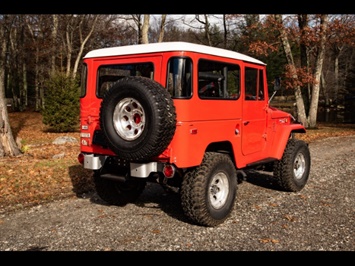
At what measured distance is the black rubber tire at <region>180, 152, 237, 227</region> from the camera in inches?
172

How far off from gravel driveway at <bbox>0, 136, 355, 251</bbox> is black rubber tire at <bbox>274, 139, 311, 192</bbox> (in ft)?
0.63

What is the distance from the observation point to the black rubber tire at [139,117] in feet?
12.9

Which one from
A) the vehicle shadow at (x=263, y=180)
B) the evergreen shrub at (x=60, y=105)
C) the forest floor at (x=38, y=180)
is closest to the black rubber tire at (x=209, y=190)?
the vehicle shadow at (x=263, y=180)

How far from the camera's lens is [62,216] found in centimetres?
511

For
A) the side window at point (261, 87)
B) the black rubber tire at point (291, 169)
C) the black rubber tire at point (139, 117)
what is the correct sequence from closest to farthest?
1. the black rubber tire at point (139, 117)
2. the side window at point (261, 87)
3. the black rubber tire at point (291, 169)

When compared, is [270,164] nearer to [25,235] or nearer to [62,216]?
[62,216]

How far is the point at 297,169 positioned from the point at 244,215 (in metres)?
2.17

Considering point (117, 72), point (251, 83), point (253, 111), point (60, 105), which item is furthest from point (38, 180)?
point (60, 105)

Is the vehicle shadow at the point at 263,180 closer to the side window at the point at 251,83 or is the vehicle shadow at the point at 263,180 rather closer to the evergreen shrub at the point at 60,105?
the side window at the point at 251,83

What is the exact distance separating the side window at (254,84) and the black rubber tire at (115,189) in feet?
7.66

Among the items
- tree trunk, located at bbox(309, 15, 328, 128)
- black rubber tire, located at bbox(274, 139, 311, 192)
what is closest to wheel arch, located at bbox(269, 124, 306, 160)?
black rubber tire, located at bbox(274, 139, 311, 192)

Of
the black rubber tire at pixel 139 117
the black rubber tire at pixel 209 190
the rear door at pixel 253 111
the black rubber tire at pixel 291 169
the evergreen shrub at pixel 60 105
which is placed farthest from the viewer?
the evergreen shrub at pixel 60 105

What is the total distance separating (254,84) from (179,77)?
6.43ft

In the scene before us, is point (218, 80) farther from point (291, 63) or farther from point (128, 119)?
point (291, 63)
